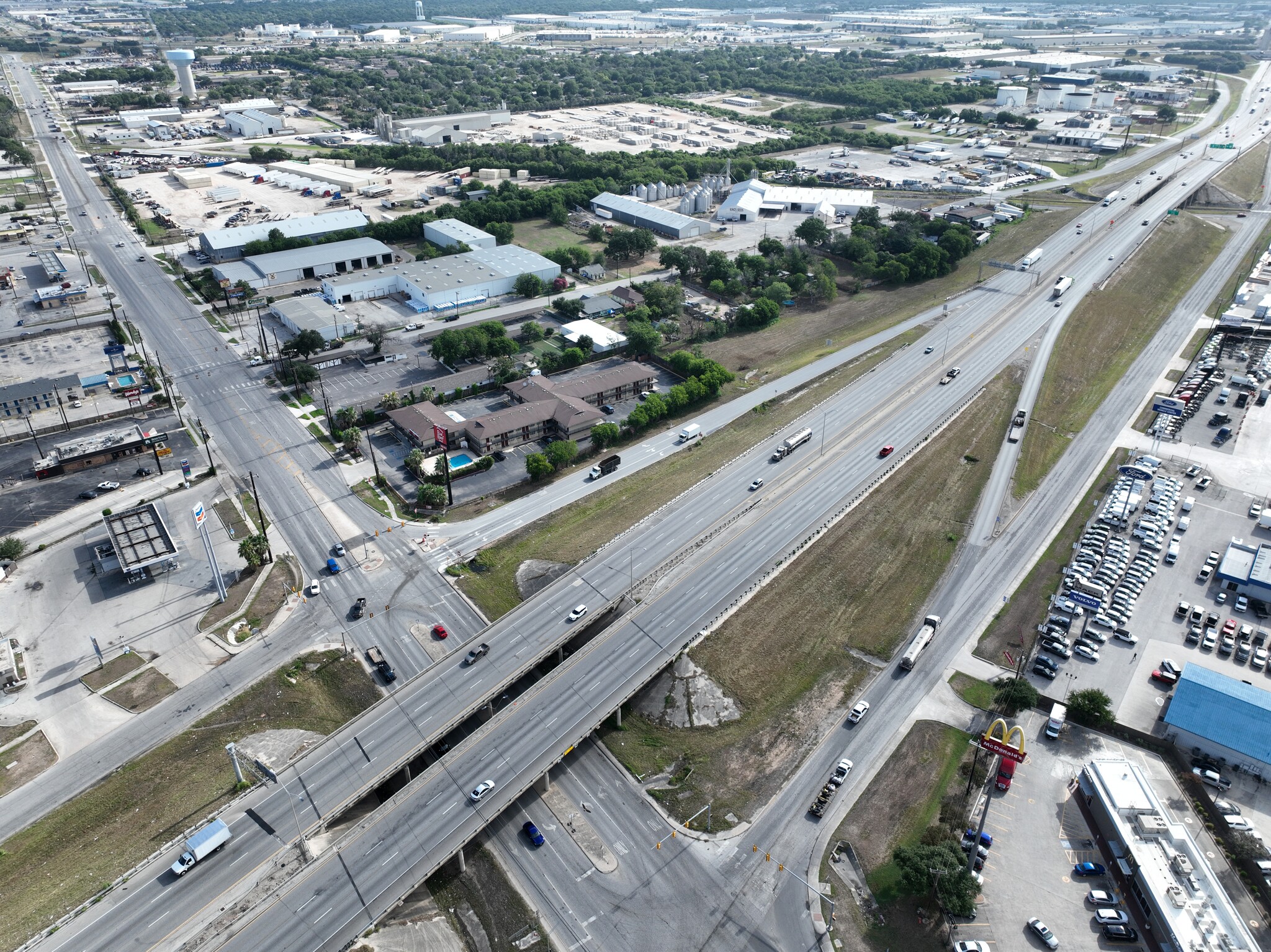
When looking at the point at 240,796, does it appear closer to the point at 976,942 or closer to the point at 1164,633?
the point at 976,942

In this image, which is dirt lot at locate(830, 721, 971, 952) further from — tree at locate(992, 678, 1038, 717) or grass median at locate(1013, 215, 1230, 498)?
grass median at locate(1013, 215, 1230, 498)

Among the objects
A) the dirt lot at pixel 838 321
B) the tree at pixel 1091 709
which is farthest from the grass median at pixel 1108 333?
the tree at pixel 1091 709

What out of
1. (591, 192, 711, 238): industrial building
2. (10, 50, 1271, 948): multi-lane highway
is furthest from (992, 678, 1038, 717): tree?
(591, 192, 711, 238): industrial building

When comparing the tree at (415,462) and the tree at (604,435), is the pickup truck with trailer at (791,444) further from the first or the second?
the tree at (415,462)

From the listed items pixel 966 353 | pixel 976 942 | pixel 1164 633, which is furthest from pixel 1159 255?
pixel 976 942

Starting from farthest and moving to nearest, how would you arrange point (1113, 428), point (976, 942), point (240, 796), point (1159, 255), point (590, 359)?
point (1159, 255)
point (590, 359)
point (1113, 428)
point (240, 796)
point (976, 942)

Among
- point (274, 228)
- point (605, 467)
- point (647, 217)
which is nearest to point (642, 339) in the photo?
point (605, 467)
